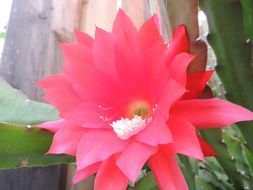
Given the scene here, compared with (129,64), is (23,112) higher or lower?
lower

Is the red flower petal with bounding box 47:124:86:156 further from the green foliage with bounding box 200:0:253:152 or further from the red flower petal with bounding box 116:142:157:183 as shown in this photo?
the green foliage with bounding box 200:0:253:152

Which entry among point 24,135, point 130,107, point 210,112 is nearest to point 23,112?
point 24,135

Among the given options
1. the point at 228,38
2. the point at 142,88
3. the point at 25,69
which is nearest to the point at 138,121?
the point at 142,88

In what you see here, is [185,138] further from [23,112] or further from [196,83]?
[23,112]

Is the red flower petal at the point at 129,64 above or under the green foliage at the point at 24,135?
above

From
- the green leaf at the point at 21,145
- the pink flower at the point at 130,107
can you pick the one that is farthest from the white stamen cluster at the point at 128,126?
the green leaf at the point at 21,145

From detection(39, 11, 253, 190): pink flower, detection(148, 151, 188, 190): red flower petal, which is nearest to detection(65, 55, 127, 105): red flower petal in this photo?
detection(39, 11, 253, 190): pink flower

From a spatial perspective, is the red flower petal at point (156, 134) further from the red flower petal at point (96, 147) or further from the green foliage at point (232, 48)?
the green foliage at point (232, 48)

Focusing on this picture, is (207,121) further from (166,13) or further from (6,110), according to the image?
(6,110)
